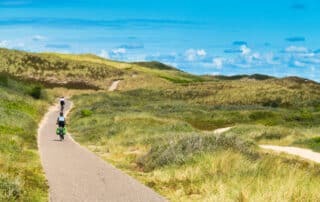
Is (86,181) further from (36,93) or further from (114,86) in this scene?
(114,86)

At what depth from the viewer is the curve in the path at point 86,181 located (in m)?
13.6

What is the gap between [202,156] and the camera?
58.3 ft

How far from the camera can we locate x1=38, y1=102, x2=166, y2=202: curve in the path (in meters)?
13.6

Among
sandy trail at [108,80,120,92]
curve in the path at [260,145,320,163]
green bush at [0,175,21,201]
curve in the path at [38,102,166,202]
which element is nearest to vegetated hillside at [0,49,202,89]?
sandy trail at [108,80,120,92]

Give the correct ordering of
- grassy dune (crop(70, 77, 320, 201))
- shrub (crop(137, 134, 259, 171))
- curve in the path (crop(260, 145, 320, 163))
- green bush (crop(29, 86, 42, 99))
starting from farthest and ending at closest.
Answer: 1. green bush (crop(29, 86, 42, 99))
2. curve in the path (crop(260, 145, 320, 163))
3. shrub (crop(137, 134, 259, 171))
4. grassy dune (crop(70, 77, 320, 201))

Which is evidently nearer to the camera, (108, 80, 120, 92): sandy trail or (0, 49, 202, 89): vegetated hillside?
(108, 80, 120, 92): sandy trail

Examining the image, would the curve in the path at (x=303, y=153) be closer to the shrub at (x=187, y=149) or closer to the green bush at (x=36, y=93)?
the shrub at (x=187, y=149)

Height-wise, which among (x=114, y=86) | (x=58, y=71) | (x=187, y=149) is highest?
(x=58, y=71)

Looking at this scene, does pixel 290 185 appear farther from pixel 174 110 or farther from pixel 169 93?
pixel 169 93

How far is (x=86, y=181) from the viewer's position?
15977 millimetres

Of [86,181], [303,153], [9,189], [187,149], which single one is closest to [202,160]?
[187,149]

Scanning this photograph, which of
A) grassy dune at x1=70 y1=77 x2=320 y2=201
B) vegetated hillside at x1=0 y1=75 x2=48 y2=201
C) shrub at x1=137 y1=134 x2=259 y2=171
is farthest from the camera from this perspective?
shrub at x1=137 y1=134 x2=259 y2=171

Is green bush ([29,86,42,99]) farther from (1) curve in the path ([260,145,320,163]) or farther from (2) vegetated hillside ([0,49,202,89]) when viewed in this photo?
(1) curve in the path ([260,145,320,163])

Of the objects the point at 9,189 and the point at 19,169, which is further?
the point at 19,169
